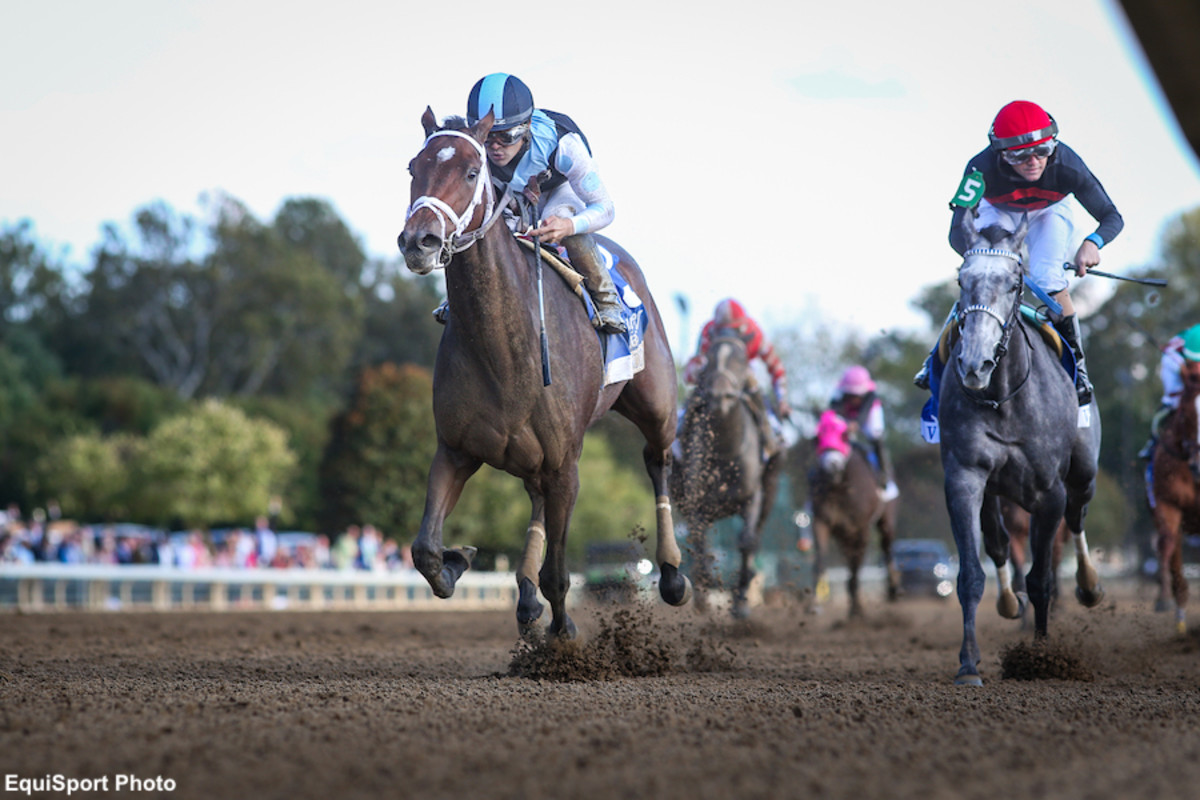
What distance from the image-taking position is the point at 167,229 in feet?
209

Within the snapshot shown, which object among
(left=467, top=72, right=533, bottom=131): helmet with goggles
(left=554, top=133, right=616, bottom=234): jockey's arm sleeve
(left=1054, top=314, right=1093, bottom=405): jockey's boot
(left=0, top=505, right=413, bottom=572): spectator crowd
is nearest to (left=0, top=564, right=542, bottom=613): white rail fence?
(left=0, top=505, right=413, bottom=572): spectator crowd

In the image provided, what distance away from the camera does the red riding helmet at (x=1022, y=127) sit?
8102mm

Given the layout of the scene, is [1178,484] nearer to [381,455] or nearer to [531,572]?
[531,572]

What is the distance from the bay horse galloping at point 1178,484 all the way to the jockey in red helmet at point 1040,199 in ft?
14.7

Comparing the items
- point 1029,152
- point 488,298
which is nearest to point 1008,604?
point 1029,152

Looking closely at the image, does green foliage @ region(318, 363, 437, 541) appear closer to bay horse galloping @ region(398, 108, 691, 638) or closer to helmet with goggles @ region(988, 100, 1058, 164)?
bay horse galloping @ region(398, 108, 691, 638)

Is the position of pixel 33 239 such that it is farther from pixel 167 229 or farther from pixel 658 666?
pixel 658 666

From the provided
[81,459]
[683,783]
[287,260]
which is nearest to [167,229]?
[287,260]

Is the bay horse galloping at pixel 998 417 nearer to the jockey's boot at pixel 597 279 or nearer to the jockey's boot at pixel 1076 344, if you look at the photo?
the jockey's boot at pixel 1076 344

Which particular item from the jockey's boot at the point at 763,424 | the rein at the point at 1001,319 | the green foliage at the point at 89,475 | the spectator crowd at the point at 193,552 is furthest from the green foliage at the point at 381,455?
the rein at the point at 1001,319

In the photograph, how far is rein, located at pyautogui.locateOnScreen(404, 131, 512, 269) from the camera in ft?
21.0

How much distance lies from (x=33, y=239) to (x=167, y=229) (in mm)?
6708

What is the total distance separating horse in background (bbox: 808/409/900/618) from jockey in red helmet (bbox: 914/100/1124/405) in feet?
22.7

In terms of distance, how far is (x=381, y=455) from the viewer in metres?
40.0
